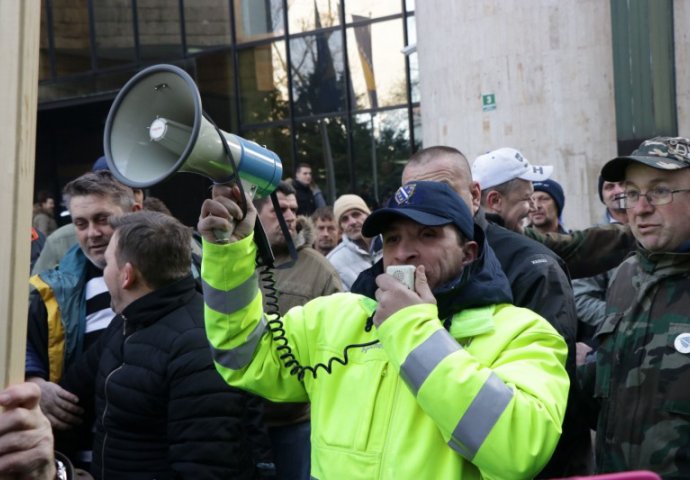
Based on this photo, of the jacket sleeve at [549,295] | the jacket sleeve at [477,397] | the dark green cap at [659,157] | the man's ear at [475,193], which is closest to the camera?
the jacket sleeve at [477,397]

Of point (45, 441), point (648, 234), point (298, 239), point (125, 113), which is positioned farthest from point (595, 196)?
point (45, 441)

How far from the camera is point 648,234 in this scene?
3.14 meters

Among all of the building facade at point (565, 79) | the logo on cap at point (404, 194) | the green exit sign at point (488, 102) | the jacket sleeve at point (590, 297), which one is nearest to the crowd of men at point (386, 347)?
the logo on cap at point (404, 194)

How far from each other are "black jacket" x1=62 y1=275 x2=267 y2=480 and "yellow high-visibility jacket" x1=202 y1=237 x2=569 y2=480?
0.61 meters

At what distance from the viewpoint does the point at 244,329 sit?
9.09 feet

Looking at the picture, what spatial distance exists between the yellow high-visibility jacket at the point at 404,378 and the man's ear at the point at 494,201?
1.80 m

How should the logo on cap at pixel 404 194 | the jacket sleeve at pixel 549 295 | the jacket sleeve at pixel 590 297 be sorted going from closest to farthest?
the logo on cap at pixel 404 194, the jacket sleeve at pixel 549 295, the jacket sleeve at pixel 590 297

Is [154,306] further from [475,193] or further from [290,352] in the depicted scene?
[475,193]

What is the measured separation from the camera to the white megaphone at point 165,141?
2547mm

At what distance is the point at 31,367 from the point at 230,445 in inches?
47.5

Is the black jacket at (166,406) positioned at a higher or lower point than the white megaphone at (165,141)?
lower

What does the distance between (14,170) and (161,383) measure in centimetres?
183

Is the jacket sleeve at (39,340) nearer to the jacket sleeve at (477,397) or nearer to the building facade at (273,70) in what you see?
the jacket sleeve at (477,397)

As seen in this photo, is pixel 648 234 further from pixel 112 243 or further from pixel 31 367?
pixel 31 367
